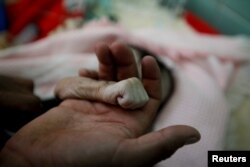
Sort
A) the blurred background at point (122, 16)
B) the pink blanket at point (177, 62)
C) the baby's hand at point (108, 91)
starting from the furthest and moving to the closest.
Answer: the blurred background at point (122, 16) → the pink blanket at point (177, 62) → the baby's hand at point (108, 91)

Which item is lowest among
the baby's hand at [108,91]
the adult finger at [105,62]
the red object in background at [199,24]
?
the baby's hand at [108,91]

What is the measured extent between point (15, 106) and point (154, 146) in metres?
0.35

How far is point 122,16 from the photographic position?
4.63 feet

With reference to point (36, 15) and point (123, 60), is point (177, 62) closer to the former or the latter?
point (123, 60)

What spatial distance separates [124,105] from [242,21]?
733 mm

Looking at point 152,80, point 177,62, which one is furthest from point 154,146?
point 177,62

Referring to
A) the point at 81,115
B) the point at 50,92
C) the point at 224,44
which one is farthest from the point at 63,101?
the point at 224,44

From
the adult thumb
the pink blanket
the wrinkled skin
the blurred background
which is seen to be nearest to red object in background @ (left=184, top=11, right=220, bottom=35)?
the blurred background

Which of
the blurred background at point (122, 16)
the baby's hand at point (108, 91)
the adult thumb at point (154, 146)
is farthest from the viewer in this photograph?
the blurred background at point (122, 16)

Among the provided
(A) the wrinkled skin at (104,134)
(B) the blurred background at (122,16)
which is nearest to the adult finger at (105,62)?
(A) the wrinkled skin at (104,134)

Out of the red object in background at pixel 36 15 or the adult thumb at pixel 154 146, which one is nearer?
the adult thumb at pixel 154 146

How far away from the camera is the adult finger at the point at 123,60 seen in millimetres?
710

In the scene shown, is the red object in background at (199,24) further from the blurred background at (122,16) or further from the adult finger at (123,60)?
the adult finger at (123,60)

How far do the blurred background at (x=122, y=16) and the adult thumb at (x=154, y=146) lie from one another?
76 cm
